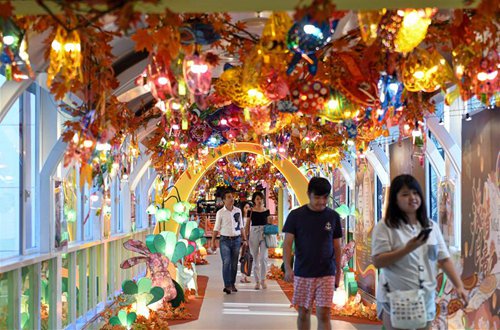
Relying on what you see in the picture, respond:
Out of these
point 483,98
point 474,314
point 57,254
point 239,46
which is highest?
point 239,46

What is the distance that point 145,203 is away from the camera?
17375mm

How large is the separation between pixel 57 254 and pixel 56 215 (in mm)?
393

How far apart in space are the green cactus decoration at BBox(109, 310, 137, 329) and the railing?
1.74 feet

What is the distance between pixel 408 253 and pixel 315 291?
1853 millimetres

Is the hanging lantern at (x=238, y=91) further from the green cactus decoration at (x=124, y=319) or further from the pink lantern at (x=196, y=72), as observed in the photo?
the green cactus decoration at (x=124, y=319)

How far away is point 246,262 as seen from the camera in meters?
15.3

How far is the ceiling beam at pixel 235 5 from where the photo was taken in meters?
3.67

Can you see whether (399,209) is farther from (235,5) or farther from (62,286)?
(62,286)

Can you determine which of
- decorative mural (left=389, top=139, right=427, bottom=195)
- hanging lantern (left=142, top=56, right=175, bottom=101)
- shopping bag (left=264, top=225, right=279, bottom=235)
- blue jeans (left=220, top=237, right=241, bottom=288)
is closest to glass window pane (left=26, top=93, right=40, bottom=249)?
hanging lantern (left=142, top=56, right=175, bottom=101)

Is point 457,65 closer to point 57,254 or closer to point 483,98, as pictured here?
point 483,98

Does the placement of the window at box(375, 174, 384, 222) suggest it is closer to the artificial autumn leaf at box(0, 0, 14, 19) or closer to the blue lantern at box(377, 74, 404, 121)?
the blue lantern at box(377, 74, 404, 121)

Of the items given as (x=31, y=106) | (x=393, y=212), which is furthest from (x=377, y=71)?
(x=31, y=106)

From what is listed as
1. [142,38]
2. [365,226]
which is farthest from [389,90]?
[365,226]

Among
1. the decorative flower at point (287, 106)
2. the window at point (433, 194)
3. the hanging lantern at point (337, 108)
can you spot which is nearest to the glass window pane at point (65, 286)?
the decorative flower at point (287, 106)
